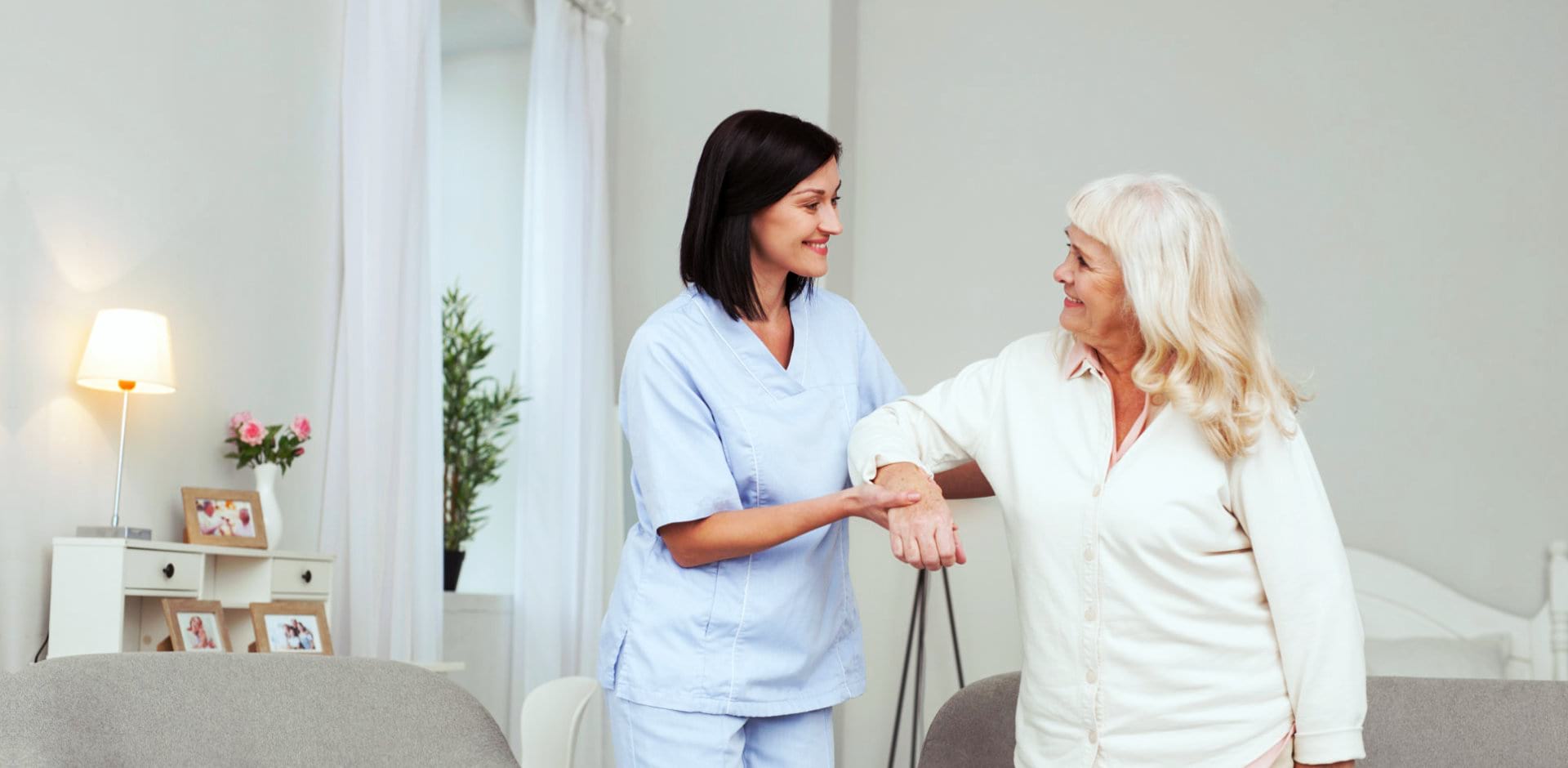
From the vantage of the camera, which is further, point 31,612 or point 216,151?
point 216,151

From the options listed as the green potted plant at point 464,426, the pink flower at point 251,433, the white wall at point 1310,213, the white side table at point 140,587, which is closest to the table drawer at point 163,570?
the white side table at point 140,587

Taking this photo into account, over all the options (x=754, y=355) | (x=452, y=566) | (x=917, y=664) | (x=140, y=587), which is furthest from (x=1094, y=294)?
(x=452, y=566)

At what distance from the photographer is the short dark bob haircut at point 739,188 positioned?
1806 mm

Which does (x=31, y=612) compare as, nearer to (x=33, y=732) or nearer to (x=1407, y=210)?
(x=33, y=732)

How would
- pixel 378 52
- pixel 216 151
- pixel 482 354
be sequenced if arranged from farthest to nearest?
1. pixel 482 354
2. pixel 378 52
3. pixel 216 151

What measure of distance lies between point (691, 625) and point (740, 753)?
17 cm

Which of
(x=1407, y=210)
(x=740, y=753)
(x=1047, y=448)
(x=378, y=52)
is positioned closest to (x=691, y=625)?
(x=740, y=753)

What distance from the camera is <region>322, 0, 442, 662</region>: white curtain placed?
3455 mm

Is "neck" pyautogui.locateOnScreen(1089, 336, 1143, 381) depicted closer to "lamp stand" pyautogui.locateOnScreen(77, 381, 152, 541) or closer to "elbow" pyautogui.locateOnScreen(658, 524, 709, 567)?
"elbow" pyautogui.locateOnScreen(658, 524, 709, 567)

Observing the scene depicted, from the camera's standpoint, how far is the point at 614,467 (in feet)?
15.6

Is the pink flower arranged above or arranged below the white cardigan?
above

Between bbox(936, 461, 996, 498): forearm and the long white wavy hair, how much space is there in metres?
0.35

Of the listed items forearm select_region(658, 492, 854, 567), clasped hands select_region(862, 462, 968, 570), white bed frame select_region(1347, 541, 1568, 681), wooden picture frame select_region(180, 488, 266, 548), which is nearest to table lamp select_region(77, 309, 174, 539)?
wooden picture frame select_region(180, 488, 266, 548)

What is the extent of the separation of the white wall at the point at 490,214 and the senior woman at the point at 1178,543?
3.38 m
